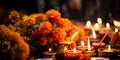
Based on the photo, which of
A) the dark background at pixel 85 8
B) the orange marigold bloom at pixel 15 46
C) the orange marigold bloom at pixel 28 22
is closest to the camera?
the orange marigold bloom at pixel 15 46

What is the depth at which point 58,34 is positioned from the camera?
2.64 metres

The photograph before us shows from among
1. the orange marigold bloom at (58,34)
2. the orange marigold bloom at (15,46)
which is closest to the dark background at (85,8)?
the orange marigold bloom at (58,34)

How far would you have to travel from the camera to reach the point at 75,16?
7180 millimetres

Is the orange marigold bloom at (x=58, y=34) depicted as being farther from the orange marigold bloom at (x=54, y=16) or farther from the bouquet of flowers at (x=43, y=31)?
the orange marigold bloom at (x=54, y=16)

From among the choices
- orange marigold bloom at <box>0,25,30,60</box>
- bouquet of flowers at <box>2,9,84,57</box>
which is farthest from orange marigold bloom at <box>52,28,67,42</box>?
orange marigold bloom at <box>0,25,30,60</box>

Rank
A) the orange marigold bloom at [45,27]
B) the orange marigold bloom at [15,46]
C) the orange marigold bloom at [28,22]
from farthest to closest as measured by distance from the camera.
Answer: the orange marigold bloom at [28,22]
the orange marigold bloom at [45,27]
the orange marigold bloom at [15,46]

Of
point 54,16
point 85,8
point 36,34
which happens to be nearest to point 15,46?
point 36,34

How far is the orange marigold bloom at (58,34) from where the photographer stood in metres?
2.63

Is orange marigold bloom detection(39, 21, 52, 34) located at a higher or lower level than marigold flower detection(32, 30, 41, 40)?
higher

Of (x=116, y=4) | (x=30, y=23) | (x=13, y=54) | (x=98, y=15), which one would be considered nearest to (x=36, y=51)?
(x=30, y=23)

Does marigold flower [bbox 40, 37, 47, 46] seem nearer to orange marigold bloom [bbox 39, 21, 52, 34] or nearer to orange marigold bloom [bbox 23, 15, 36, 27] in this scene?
orange marigold bloom [bbox 39, 21, 52, 34]

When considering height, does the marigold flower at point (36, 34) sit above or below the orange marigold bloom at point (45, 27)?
below

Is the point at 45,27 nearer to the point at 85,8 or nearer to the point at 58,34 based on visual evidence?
the point at 58,34

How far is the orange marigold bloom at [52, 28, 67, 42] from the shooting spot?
8.62ft
